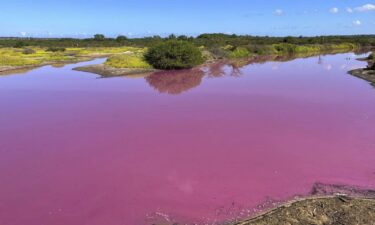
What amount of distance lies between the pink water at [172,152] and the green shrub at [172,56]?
12.2 m

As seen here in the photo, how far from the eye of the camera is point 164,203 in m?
7.27

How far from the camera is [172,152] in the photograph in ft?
33.7

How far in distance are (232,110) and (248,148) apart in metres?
4.96

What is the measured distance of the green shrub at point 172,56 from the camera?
31.6 metres

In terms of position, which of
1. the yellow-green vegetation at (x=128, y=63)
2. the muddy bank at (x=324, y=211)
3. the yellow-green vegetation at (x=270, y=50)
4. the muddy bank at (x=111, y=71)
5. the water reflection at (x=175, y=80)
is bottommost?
the muddy bank at (x=324, y=211)

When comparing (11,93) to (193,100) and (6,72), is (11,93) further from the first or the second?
(6,72)

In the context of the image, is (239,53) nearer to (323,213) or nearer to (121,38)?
(121,38)

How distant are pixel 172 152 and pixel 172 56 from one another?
22329 millimetres

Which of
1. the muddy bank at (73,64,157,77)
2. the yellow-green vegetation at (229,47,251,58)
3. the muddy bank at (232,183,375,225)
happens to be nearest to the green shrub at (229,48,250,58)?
the yellow-green vegetation at (229,47,251,58)

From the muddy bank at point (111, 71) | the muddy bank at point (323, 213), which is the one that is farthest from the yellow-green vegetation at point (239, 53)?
the muddy bank at point (323, 213)

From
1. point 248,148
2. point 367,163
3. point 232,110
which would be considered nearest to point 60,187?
point 248,148

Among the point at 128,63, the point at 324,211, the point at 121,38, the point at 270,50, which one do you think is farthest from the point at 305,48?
the point at 324,211

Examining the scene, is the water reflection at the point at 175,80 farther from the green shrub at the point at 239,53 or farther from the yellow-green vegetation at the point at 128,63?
the green shrub at the point at 239,53

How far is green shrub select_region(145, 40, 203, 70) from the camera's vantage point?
31.6 meters
